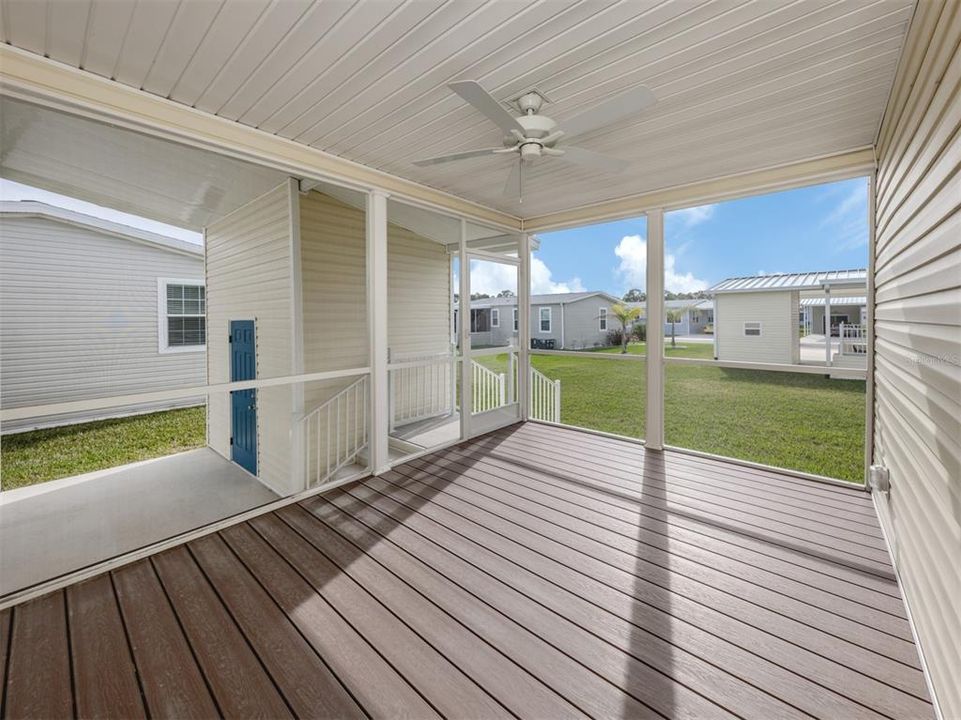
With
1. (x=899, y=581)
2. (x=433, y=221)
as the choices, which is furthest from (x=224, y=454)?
(x=899, y=581)

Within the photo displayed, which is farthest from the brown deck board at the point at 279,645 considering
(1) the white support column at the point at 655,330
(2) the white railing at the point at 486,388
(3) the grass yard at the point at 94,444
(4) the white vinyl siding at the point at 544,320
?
(4) the white vinyl siding at the point at 544,320

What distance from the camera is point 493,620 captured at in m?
1.77

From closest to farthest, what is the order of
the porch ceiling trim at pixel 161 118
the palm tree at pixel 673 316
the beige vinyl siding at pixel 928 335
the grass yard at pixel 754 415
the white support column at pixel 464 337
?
1. the beige vinyl siding at pixel 928 335
2. the porch ceiling trim at pixel 161 118
3. the palm tree at pixel 673 316
4. the white support column at pixel 464 337
5. the grass yard at pixel 754 415

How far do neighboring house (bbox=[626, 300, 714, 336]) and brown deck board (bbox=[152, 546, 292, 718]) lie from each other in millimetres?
3886

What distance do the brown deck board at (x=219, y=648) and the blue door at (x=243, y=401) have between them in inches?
30.6

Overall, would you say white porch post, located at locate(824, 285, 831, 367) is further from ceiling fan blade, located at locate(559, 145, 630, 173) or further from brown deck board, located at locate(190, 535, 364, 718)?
brown deck board, located at locate(190, 535, 364, 718)

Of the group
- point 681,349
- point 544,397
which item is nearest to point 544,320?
point 544,397

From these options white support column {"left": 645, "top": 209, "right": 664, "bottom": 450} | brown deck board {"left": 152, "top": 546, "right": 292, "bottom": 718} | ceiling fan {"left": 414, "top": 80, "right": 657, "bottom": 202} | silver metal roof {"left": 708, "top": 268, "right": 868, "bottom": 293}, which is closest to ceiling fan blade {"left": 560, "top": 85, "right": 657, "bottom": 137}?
ceiling fan {"left": 414, "top": 80, "right": 657, "bottom": 202}

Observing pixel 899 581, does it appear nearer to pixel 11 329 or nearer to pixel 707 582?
pixel 707 582

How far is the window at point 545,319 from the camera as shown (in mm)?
5457

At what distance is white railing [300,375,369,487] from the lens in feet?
11.1

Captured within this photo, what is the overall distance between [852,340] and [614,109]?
3.16 metres

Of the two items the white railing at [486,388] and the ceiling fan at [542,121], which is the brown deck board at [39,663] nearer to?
the ceiling fan at [542,121]

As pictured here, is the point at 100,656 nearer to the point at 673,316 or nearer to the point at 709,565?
the point at 709,565
